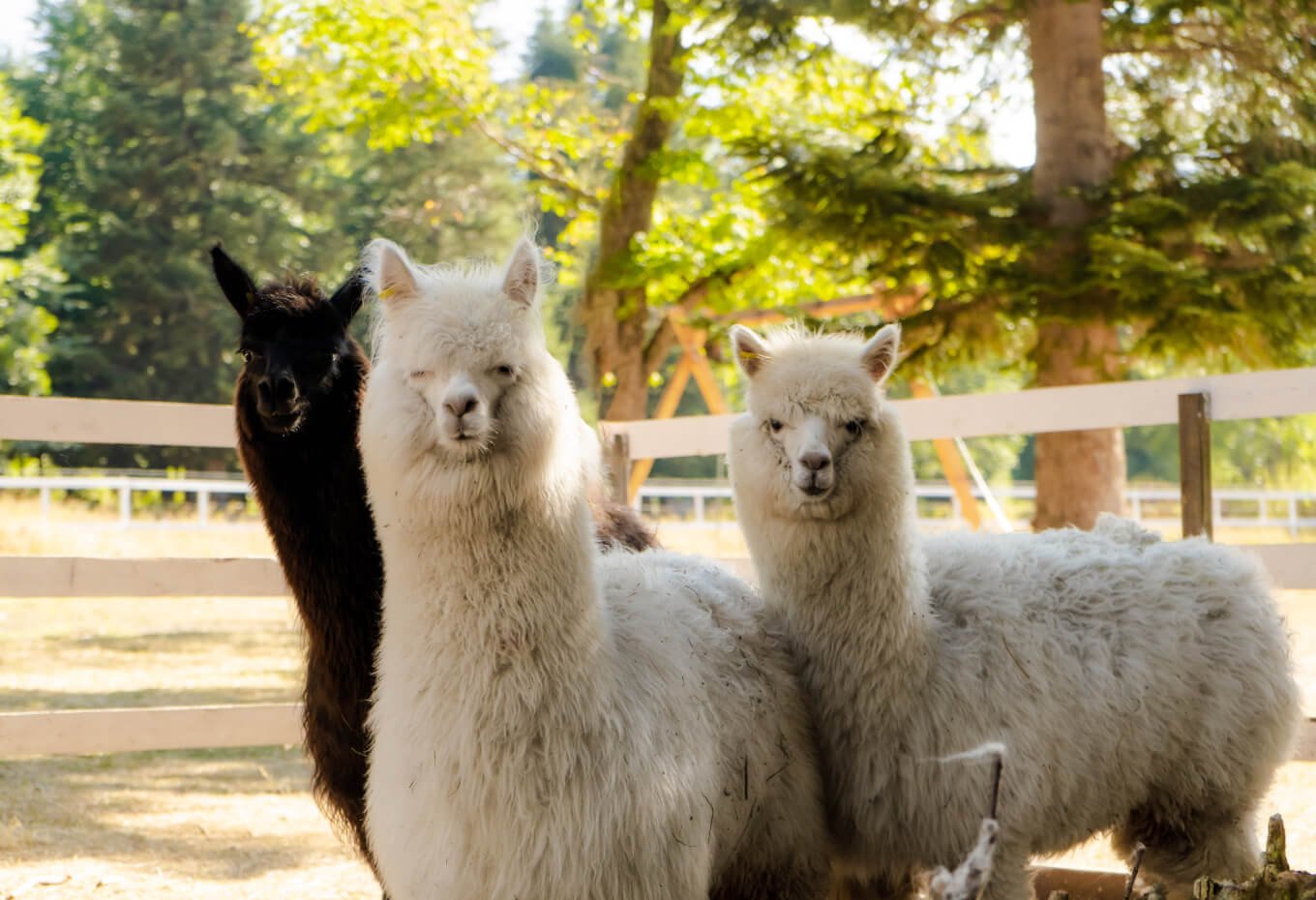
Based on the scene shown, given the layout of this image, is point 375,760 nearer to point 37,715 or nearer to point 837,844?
point 837,844

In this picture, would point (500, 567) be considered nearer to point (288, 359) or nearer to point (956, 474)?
point (288, 359)

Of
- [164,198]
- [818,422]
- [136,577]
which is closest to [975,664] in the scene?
[818,422]

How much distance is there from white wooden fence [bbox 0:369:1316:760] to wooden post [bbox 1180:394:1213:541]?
9 centimetres

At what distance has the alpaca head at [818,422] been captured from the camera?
3859 mm

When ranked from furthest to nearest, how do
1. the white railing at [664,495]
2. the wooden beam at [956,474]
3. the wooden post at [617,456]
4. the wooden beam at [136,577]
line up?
the white railing at [664,495]
the wooden beam at [956,474]
the wooden post at [617,456]
the wooden beam at [136,577]

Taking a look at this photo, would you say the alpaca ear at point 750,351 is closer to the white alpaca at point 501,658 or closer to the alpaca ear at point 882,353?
the alpaca ear at point 882,353

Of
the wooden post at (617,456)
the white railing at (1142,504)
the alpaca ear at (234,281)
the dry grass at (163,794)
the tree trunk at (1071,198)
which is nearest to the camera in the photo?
the alpaca ear at (234,281)

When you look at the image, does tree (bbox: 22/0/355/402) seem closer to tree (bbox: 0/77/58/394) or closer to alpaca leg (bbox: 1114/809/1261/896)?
tree (bbox: 0/77/58/394)

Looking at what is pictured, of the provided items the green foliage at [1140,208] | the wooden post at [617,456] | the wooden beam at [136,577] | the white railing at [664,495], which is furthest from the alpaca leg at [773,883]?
the white railing at [664,495]

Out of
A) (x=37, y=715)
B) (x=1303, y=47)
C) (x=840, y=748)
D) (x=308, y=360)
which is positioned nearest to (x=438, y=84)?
(x=1303, y=47)

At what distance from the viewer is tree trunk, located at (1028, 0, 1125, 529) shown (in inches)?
372

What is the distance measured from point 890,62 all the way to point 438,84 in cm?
515

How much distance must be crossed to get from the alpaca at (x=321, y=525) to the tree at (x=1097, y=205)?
18.4ft

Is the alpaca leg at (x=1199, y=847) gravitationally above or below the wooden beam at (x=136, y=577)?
below
